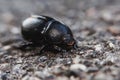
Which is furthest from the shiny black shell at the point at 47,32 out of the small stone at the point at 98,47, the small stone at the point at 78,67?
the small stone at the point at 78,67

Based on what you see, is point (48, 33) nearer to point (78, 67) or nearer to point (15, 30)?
point (78, 67)

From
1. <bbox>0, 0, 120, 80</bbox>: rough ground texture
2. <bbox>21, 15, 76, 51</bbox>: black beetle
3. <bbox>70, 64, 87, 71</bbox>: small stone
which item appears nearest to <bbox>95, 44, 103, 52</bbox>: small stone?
<bbox>0, 0, 120, 80</bbox>: rough ground texture

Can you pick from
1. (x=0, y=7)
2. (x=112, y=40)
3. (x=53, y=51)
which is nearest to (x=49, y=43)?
(x=53, y=51)

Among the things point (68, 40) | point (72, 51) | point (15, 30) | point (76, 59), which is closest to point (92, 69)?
point (76, 59)

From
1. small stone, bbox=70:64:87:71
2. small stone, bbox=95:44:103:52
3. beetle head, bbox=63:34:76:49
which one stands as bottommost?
small stone, bbox=70:64:87:71

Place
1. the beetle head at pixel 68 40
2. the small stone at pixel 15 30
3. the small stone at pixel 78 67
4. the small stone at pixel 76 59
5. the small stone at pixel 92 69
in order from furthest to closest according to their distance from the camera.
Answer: the small stone at pixel 15 30
the beetle head at pixel 68 40
the small stone at pixel 76 59
the small stone at pixel 78 67
the small stone at pixel 92 69

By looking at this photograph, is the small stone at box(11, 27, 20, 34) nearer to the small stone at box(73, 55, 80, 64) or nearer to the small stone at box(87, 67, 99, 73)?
the small stone at box(73, 55, 80, 64)

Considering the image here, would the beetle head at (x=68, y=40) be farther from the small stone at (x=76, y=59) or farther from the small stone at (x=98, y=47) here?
the small stone at (x=98, y=47)

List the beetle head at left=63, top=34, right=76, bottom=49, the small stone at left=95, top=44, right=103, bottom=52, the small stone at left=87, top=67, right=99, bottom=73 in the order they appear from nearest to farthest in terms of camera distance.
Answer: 1. the small stone at left=87, top=67, right=99, bottom=73
2. the beetle head at left=63, top=34, right=76, bottom=49
3. the small stone at left=95, top=44, right=103, bottom=52

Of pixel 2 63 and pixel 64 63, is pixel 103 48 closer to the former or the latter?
pixel 64 63
